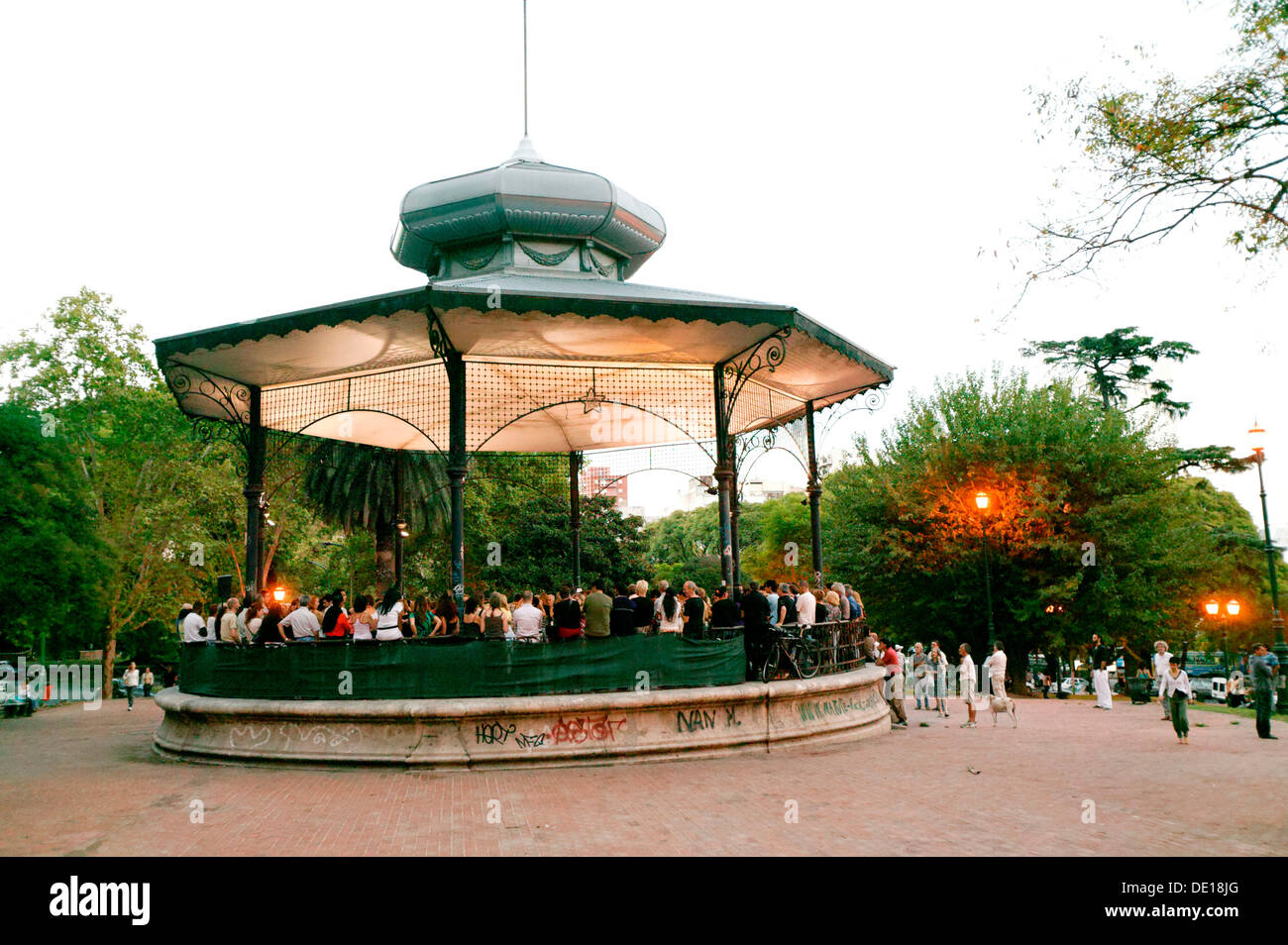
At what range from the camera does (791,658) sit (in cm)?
1426

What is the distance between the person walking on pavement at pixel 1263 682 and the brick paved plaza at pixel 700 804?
126cm

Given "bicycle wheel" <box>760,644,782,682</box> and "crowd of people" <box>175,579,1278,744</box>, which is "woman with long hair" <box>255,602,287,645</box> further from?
"bicycle wheel" <box>760,644,782,682</box>

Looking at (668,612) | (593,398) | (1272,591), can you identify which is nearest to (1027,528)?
(1272,591)

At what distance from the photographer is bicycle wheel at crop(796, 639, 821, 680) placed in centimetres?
1456

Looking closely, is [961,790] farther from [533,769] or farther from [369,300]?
[369,300]

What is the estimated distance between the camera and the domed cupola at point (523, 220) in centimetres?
1844

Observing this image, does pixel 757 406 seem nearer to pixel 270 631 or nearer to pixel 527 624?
pixel 527 624

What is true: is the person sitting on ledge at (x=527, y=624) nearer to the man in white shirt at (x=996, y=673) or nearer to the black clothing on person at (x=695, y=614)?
the black clothing on person at (x=695, y=614)

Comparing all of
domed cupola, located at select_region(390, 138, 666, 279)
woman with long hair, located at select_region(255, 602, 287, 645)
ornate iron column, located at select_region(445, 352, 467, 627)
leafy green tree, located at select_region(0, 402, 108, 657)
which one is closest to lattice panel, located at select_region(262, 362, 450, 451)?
domed cupola, located at select_region(390, 138, 666, 279)

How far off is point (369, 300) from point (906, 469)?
23.5 metres

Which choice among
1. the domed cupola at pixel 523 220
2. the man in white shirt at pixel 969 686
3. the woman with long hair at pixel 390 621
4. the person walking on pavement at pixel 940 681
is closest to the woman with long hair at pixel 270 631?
the woman with long hair at pixel 390 621

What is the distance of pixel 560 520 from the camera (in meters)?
47.1

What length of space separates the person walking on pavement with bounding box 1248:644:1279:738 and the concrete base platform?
8222 mm

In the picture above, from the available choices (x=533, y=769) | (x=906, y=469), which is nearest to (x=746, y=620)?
(x=533, y=769)
